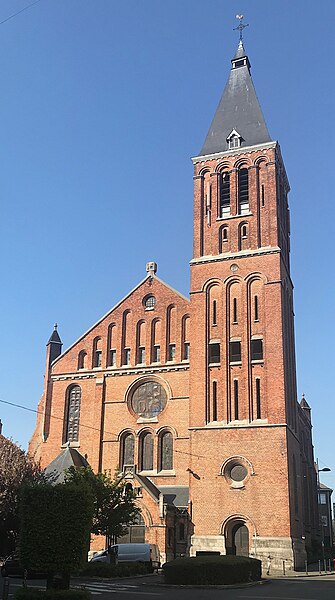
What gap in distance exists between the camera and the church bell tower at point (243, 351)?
39562mm

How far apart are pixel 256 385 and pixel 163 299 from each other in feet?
33.2

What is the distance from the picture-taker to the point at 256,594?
82.1 ft

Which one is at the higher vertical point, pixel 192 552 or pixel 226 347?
pixel 226 347

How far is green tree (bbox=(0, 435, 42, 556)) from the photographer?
117 feet

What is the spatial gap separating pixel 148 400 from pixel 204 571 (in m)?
17.8

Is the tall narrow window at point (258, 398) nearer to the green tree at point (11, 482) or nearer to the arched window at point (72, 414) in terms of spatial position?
the arched window at point (72, 414)

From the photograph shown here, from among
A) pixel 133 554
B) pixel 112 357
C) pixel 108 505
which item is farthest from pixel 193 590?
pixel 112 357

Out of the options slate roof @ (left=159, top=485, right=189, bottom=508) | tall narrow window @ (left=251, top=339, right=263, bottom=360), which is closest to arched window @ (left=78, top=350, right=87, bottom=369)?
slate roof @ (left=159, top=485, right=189, bottom=508)

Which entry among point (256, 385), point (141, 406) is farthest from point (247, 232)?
point (141, 406)

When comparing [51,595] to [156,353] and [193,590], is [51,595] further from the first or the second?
[156,353]

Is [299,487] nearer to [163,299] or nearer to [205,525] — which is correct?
[205,525]

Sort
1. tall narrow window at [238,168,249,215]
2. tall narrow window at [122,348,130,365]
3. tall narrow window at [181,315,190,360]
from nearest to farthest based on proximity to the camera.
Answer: tall narrow window at [181,315,190,360], tall narrow window at [122,348,130,365], tall narrow window at [238,168,249,215]

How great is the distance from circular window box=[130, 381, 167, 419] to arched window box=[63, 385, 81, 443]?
171 inches

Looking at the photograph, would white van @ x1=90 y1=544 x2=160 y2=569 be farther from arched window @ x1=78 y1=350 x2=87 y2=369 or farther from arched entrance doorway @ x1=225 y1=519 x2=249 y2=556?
arched window @ x1=78 y1=350 x2=87 y2=369
